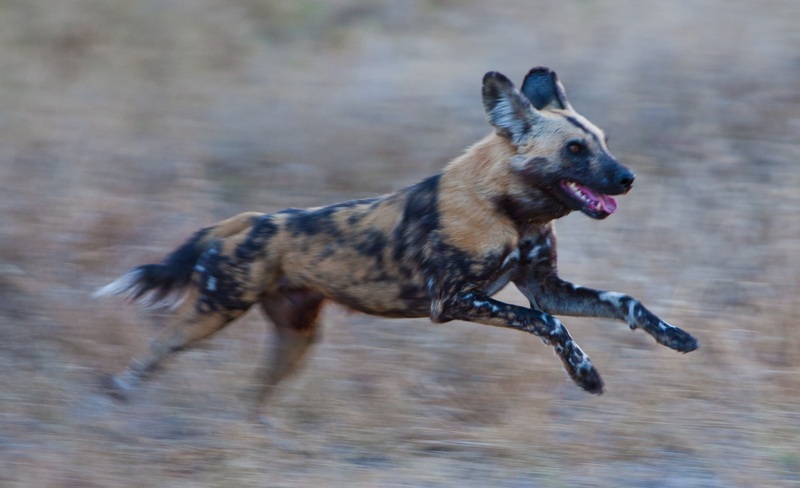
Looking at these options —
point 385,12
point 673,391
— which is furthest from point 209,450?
point 385,12

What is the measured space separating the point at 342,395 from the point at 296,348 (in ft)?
1.60

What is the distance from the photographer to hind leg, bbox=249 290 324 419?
5.41 metres

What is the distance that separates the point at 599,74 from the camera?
9016mm

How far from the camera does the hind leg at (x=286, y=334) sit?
541 cm

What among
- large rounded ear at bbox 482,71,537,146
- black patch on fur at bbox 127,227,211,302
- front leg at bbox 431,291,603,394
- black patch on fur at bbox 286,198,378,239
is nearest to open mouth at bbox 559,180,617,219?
large rounded ear at bbox 482,71,537,146

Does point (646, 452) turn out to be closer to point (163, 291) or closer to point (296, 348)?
point (296, 348)

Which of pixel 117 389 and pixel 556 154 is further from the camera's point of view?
pixel 117 389

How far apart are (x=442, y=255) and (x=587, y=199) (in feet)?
2.31

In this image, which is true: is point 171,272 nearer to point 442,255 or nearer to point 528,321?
point 442,255

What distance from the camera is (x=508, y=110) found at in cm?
494

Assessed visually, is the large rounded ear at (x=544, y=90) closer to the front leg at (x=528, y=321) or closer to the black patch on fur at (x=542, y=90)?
the black patch on fur at (x=542, y=90)

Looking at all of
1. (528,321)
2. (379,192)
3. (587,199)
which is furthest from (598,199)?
(379,192)

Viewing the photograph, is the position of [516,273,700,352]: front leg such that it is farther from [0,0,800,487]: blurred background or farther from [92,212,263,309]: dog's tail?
[92,212,263,309]: dog's tail

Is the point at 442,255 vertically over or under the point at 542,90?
under
